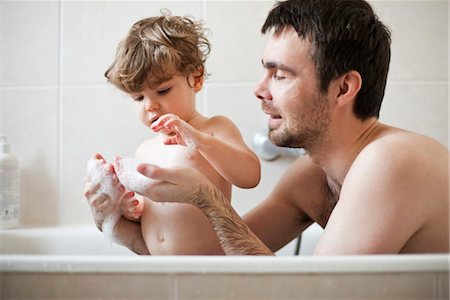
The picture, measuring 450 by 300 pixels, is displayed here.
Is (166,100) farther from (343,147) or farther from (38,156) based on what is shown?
(38,156)

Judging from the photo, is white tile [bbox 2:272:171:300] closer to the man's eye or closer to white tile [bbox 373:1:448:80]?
the man's eye

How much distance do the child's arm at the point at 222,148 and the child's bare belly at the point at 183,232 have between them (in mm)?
117

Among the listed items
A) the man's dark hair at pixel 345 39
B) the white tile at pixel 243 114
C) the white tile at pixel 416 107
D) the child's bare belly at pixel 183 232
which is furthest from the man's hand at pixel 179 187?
the white tile at pixel 416 107

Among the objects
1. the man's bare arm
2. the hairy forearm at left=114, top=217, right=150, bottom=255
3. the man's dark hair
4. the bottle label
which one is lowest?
the bottle label

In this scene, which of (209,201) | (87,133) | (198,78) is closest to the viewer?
(209,201)

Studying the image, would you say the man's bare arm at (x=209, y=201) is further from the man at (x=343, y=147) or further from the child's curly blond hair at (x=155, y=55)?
the child's curly blond hair at (x=155, y=55)

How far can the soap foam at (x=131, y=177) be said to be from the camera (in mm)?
1153

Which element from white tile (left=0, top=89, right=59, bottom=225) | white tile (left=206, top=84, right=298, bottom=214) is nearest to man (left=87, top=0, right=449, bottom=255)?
white tile (left=206, top=84, right=298, bottom=214)

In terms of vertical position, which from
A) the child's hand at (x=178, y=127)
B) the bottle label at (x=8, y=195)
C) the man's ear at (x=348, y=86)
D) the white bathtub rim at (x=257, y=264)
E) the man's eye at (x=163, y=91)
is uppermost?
the man's ear at (x=348, y=86)

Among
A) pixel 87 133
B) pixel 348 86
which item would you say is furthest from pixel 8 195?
pixel 348 86

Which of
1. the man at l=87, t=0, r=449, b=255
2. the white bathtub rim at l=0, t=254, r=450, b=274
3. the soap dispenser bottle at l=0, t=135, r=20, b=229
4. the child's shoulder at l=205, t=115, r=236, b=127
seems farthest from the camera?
the soap dispenser bottle at l=0, t=135, r=20, b=229

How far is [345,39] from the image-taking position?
48.6 inches

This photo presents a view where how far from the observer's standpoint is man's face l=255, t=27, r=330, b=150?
126 centimetres

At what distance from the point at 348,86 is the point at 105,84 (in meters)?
0.97
